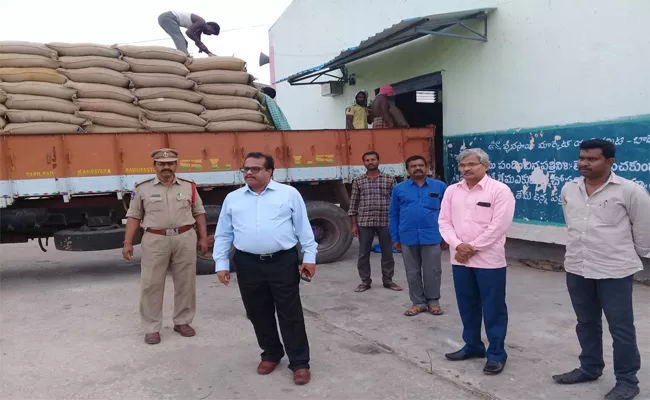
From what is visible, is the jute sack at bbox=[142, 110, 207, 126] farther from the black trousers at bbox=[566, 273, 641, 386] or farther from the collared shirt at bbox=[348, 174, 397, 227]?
the black trousers at bbox=[566, 273, 641, 386]

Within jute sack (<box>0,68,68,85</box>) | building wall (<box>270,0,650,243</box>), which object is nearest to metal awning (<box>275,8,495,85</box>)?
building wall (<box>270,0,650,243</box>)

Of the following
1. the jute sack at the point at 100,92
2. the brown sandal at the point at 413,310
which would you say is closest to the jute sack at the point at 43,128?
the jute sack at the point at 100,92

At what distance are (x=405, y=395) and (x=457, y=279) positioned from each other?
0.87 metres

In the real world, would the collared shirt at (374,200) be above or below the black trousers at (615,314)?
above

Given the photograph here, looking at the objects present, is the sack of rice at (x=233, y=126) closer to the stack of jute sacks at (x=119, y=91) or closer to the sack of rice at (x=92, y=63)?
the stack of jute sacks at (x=119, y=91)

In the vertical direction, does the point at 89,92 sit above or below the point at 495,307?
above

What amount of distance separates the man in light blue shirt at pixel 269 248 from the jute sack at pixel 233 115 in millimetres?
3776

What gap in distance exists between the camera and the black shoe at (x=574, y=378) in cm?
335

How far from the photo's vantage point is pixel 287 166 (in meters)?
7.27

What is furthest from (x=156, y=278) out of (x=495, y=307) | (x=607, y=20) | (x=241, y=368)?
(x=607, y=20)

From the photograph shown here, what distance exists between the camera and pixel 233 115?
727 cm

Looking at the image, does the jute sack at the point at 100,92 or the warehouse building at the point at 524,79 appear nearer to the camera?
the warehouse building at the point at 524,79

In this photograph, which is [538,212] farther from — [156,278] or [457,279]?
[156,278]

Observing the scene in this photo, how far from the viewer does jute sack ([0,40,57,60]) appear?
260 inches
